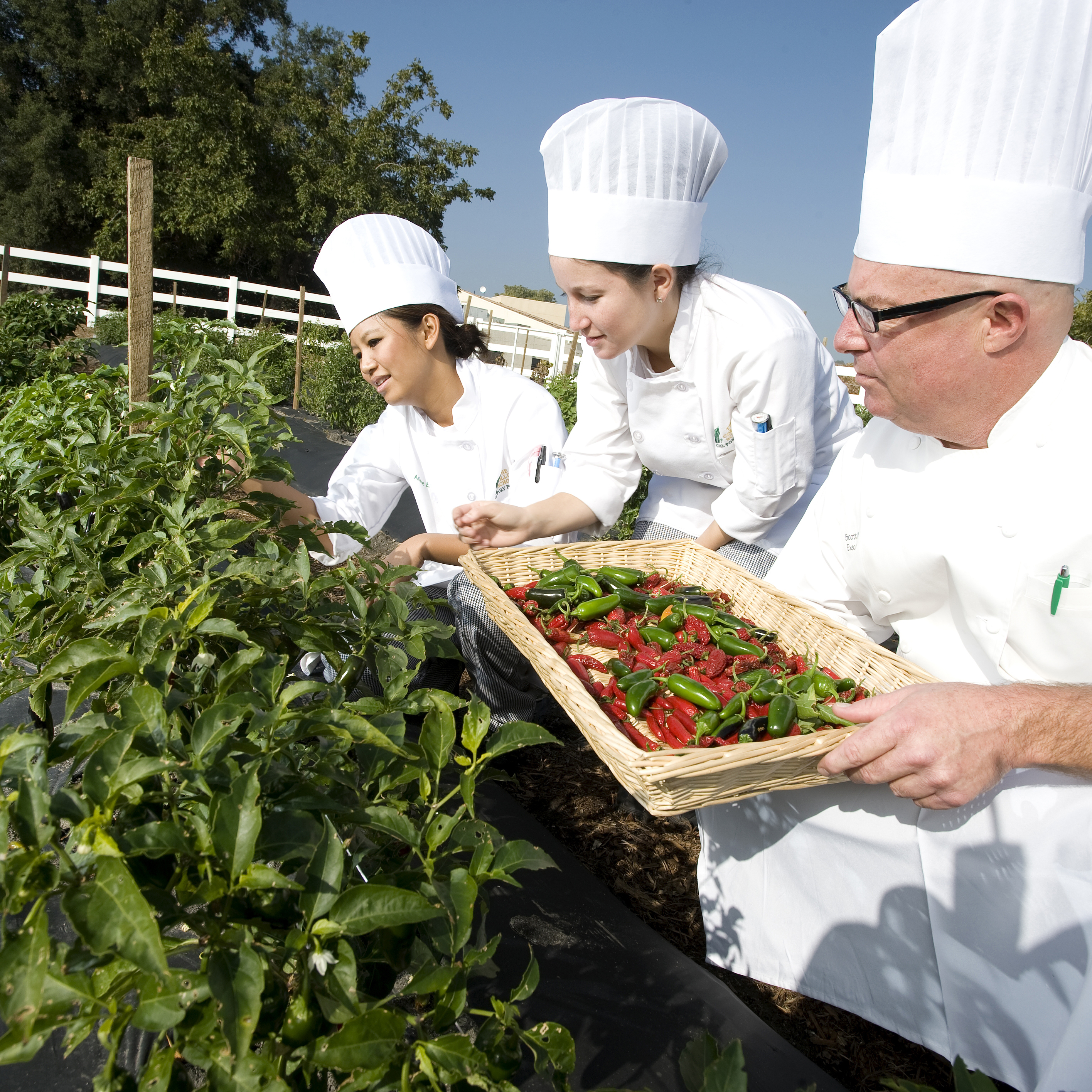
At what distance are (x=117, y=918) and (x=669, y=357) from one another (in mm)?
2208

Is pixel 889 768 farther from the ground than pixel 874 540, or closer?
closer

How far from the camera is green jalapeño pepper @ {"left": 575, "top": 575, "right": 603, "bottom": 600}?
6.97 ft

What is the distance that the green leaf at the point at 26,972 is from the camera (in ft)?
1.76

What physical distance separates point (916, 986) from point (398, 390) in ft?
7.10

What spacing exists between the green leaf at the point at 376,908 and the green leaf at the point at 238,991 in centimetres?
7

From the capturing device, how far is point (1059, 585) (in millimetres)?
1496

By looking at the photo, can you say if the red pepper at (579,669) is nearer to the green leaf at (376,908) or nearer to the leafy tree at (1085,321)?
the green leaf at (376,908)

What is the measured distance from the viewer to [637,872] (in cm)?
238

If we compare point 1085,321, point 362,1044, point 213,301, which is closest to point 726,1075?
point 362,1044

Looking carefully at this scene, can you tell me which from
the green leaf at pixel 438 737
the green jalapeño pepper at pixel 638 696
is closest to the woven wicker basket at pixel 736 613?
the green jalapeño pepper at pixel 638 696

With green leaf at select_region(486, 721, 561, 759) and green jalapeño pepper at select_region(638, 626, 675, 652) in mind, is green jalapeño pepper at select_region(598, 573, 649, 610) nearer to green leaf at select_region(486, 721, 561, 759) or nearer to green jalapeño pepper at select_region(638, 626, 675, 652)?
green jalapeño pepper at select_region(638, 626, 675, 652)

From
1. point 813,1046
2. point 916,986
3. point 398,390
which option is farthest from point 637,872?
point 398,390

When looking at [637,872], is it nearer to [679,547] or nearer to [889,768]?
[679,547]

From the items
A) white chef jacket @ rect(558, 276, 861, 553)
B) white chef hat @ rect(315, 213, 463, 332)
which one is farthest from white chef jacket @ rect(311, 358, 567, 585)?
white chef hat @ rect(315, 213, 463, 332)
